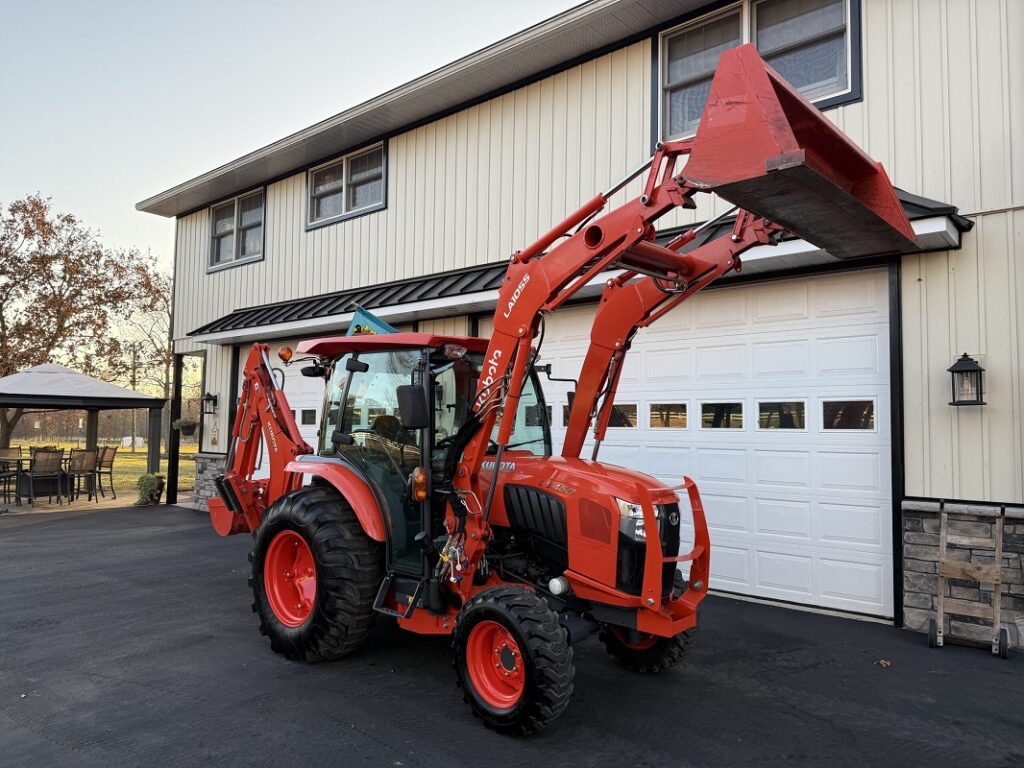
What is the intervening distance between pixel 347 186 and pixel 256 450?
619 centimetres

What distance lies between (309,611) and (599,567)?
2.41m

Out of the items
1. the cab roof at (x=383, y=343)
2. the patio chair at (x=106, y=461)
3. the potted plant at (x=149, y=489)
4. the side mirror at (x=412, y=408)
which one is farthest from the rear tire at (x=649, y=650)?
the patio chair at (x=106, y=461)

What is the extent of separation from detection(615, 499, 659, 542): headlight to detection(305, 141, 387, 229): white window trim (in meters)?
7.84

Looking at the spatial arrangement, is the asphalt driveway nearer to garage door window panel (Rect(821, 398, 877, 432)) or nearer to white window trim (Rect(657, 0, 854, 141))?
garage door window panel (Rect(821, 398, 877, 432))

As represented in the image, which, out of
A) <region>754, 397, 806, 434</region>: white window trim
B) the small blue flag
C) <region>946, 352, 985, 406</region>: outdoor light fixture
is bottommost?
<region>754, 397, 806, 434</region>: white window trim

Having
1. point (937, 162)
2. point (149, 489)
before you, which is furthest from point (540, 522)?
point (149, 489)

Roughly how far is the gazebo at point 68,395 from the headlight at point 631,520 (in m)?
13.3

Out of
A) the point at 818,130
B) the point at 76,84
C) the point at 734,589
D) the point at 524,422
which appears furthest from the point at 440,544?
the point at 76,84

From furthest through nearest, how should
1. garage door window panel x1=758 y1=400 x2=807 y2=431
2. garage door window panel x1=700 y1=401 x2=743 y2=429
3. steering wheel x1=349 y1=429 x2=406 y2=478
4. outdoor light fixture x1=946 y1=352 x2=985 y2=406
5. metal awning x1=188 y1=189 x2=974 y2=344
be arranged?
garage door window panel x1=700 y1=401 x2=743 y2=429 → garage door window panel x1=758 y1=400 x2=807 y2=431 → metal awning x1=188 y1=189 x2=974 y2=344 → outdoor light fixture x1=946 y1=352 x2=985 y2=406 → steering wheel x1=349 y1=429 x2=406 y2=478

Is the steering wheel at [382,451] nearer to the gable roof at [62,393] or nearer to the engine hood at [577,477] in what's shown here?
the engine hood at [577,477]

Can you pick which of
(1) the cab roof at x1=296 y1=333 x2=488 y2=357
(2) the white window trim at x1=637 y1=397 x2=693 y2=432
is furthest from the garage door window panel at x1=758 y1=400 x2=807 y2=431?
(1) the cab roof at x1=296 y1=333 x2=488 y2=357

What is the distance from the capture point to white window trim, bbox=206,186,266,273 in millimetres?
12391

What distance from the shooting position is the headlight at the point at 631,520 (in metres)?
3.72

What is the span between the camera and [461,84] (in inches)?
348
